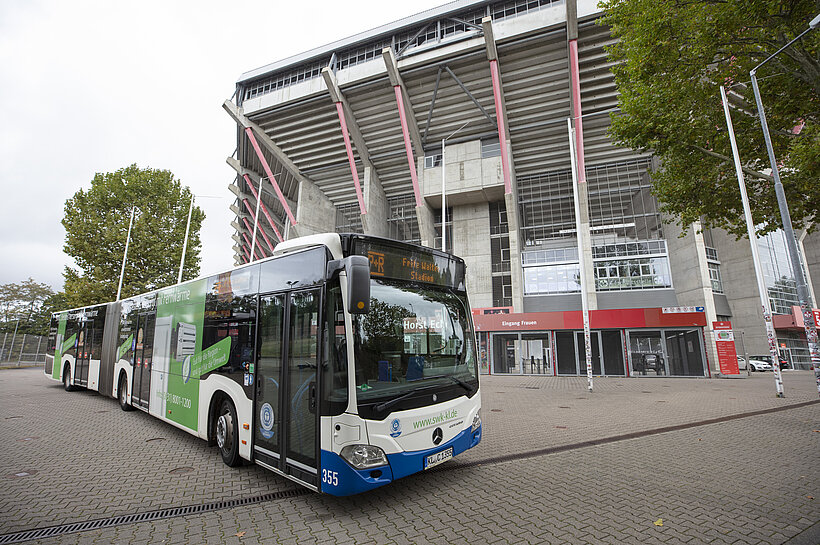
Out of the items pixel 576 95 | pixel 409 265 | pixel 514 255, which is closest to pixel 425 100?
pixel 576 95

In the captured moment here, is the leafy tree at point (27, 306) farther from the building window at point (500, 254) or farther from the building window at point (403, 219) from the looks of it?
the building window at point (500, 254)

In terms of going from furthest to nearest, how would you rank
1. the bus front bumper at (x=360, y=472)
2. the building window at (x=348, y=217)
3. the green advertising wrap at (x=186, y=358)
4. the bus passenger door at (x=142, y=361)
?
the building window at (x=348, y=217) → the bus passenger door at (x=142, y=361) → the green advertising wrap at (x=186, y=358) → the bus front bumper at (x=360, y=472)

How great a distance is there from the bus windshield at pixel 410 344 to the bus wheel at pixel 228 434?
8.25 ft

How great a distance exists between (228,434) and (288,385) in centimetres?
180

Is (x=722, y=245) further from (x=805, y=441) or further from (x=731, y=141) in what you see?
(x=805, y=441)

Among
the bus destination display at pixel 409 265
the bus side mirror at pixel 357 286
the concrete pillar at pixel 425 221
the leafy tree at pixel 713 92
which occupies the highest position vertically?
the concrete pillar at pixel 425 221

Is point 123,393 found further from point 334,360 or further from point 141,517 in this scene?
point 334,360

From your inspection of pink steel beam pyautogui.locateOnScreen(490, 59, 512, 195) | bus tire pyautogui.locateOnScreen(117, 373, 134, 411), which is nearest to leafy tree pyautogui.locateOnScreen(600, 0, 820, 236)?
pink steel beam pyautogui.locateOnScreen(490, 59, 512, 195)

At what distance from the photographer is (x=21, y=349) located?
90.0 feet

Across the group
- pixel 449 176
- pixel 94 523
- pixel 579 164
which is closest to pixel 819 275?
pixel 579 164

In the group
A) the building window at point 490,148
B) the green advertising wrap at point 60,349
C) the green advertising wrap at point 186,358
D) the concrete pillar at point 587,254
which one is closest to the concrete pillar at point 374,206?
the building window at point 490,148

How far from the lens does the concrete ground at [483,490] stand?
10.2ft

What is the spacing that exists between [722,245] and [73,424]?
3952 centimetres

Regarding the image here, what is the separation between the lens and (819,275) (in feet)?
100
